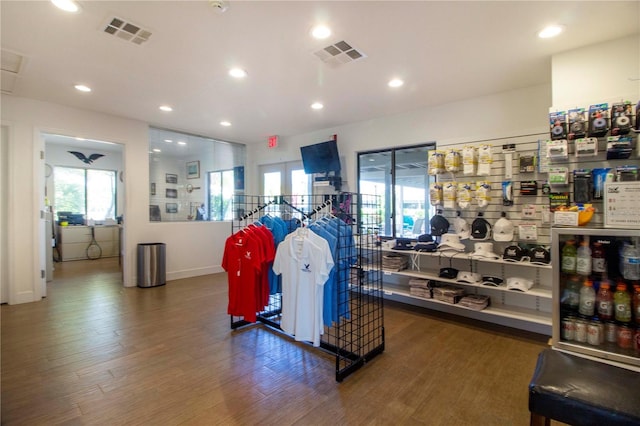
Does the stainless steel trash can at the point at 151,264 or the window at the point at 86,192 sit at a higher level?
the window at the point at 86,192

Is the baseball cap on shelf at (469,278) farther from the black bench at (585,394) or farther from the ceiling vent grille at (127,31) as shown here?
the ceiling vent grille at (127,31)

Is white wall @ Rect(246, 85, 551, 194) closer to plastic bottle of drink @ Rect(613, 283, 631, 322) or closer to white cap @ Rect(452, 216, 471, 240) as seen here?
white cap @ Rect(452, 216, 471, 240)

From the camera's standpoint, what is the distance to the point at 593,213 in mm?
2525

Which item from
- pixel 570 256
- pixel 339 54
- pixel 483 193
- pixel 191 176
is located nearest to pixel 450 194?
pixel 483 193

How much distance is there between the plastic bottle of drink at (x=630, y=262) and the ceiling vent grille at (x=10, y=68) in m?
5.47

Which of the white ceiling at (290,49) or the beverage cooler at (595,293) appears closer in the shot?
the beverage cooler at (595,293)

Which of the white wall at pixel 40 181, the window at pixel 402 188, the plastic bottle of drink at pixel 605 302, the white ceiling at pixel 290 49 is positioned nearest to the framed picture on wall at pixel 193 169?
the white wall at pixel 40 181

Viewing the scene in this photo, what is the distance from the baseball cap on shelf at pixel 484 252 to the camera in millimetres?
3359

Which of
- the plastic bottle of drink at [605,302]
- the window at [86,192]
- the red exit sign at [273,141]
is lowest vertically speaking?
the plastic bottle of drink at [605,302]

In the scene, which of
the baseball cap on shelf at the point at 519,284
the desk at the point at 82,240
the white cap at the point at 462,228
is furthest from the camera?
the desk at the point at 82,240

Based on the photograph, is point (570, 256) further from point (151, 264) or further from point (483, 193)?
point (151, 264)

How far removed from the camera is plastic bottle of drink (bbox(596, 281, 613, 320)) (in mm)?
2164

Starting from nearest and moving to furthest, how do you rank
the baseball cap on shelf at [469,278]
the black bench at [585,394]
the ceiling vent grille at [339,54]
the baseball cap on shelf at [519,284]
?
the black bench at [585,394], the ceiling vent grille at [339,54], the baseball cap on shelf at [519,284], the baseball cap on shelf at [469,278]

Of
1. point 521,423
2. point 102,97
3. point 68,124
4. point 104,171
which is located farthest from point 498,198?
point 104,171
